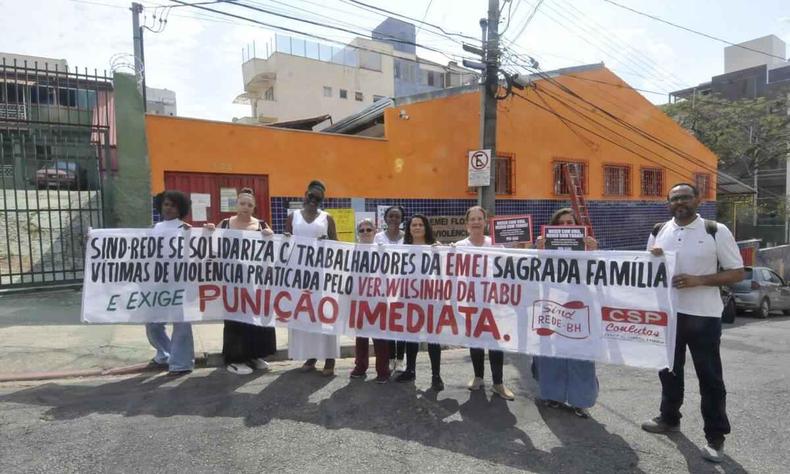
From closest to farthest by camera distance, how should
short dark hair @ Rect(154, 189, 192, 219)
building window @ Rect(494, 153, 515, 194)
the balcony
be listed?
1. short dark hair @ Rect(154, 189, 192, 219)
2. the balcony
3. building window @ Rect(494, 153, 515, 194)

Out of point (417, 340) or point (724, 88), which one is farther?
point (724, 88)

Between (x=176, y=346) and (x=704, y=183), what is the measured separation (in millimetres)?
18597

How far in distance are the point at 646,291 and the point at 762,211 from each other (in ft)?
101

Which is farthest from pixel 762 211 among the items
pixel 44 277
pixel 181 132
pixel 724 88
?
pixel 44 277

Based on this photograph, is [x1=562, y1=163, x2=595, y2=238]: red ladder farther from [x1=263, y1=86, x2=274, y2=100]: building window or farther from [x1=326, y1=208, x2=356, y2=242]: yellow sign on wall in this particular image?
[x1=263, y1=86, x2=274, y2=100]: building window

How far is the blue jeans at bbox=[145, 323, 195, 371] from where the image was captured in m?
4.79

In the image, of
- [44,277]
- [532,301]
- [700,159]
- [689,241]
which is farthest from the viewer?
[700,159]

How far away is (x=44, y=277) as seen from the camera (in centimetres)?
801

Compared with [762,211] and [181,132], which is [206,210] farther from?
[762,211]

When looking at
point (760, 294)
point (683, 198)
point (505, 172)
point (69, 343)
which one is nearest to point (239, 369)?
point (69, 343)

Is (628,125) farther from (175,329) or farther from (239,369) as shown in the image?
(175,329)

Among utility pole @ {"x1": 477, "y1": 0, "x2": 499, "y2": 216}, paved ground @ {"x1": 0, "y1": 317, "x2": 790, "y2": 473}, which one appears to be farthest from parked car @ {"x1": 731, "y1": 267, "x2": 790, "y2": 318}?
paved ground @ {"x1": 0, "y1": 317, "x2": 790, "y2": 473}

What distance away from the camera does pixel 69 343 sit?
18.3 feet

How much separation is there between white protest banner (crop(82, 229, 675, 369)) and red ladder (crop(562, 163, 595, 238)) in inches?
385
